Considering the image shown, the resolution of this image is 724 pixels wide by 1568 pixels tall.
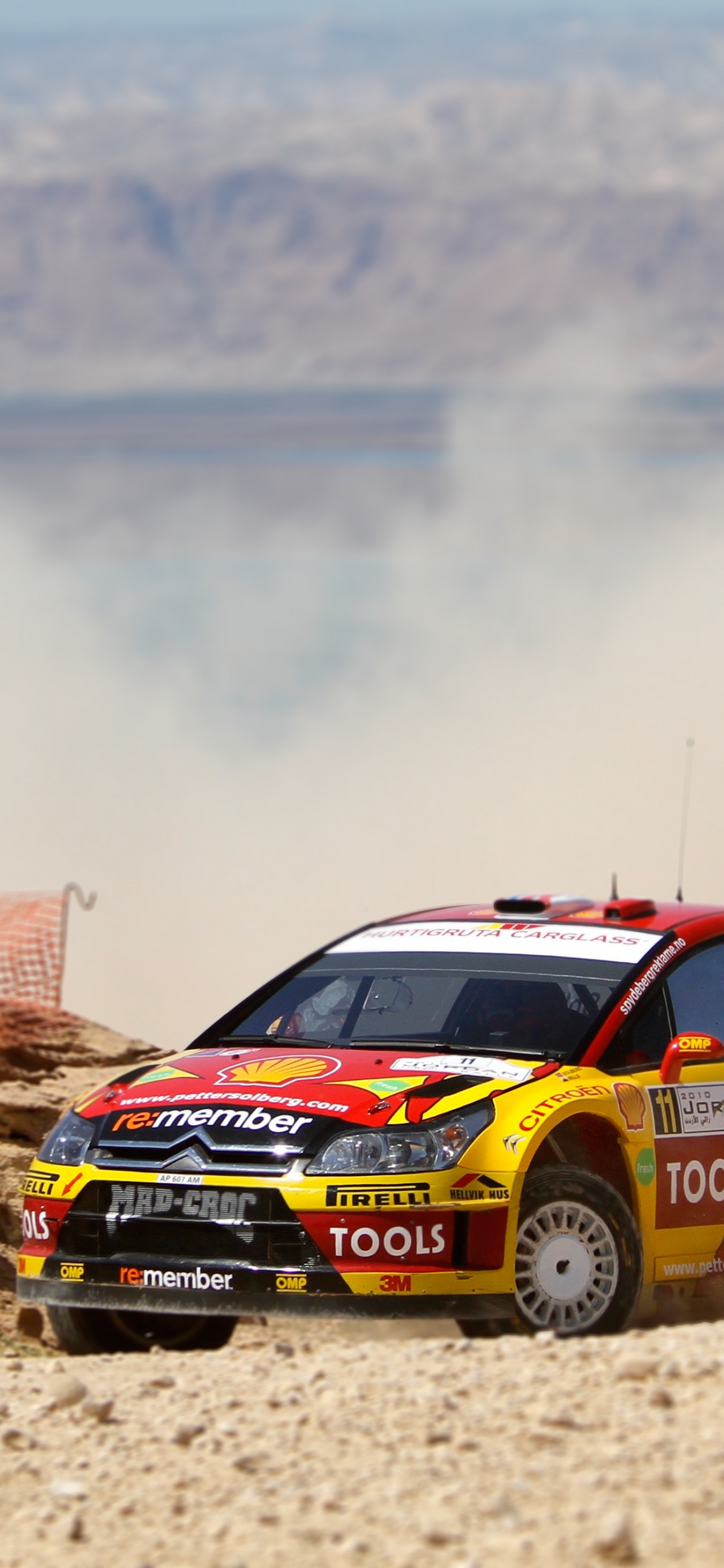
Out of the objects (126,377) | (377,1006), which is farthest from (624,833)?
(126,377)

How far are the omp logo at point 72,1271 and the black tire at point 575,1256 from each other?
1.21m

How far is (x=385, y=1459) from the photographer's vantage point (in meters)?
4.89

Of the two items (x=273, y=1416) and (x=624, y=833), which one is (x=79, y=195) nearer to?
(x=624, y=833)

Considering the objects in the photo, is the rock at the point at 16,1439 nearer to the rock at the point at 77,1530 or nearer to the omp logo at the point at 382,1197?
the rock at the point at 77,1530

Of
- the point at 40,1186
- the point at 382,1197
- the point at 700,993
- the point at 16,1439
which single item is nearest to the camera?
the point at 16,1439

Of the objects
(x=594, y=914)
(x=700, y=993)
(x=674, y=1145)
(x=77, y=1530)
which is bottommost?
(x=77, y=1530)

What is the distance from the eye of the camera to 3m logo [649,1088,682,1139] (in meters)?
6.77

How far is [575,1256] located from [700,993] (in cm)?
129

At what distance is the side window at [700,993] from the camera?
720 centimetres

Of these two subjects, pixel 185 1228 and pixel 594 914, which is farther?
pixel 594 914

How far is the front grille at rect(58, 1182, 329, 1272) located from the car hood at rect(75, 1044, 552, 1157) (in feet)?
0.45

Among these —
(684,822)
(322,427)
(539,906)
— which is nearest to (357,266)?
(322,427)

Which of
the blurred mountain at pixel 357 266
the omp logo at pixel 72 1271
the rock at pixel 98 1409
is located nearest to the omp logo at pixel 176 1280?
the omp logo at pixel 72 1271

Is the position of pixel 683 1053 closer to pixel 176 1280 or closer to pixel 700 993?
pixel 700 993
